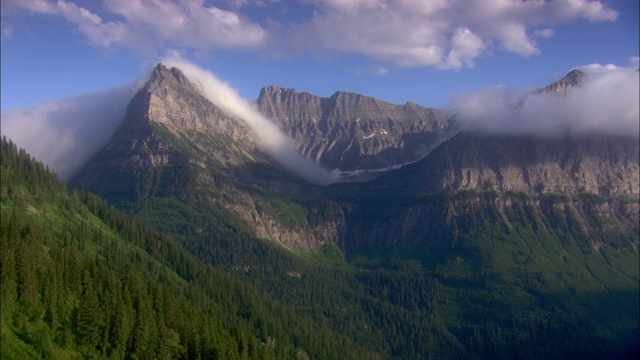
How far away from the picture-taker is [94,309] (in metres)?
123

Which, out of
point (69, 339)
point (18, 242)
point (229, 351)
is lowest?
point (229, 351)

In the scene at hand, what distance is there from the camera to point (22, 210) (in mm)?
198375

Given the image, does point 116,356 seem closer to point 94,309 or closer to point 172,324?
point 94,309

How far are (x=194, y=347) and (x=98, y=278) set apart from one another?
94.6 ft

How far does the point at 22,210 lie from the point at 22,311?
97.2m

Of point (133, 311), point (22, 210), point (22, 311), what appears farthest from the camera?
point (22, 210)

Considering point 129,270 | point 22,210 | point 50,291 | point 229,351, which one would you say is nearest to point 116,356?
point 50,291

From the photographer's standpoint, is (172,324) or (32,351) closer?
(32,351)

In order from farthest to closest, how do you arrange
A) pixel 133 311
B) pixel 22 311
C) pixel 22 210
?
pixel 22 210 → pixel 133 311 → pixel 22 311

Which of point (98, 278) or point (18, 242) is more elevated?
point (18, 242)

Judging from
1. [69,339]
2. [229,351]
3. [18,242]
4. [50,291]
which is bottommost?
[229,351]

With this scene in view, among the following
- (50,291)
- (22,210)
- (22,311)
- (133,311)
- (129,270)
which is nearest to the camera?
(22,311)

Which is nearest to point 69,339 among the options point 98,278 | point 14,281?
point 14,281

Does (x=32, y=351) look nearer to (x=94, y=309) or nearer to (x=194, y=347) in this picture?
(x=94, y=309)
